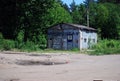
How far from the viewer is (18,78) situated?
1612 cm

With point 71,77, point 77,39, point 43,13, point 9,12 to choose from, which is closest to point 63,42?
point 77,39

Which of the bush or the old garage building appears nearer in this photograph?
the bush

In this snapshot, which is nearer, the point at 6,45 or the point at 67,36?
the point at 6,45

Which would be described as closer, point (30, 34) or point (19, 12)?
point (19, 12)

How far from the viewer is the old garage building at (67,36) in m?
53.1

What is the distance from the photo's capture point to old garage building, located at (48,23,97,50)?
5309 centimetres

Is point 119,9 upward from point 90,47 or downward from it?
upward

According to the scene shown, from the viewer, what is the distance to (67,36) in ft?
177

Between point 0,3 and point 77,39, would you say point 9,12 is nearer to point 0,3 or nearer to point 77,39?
point 0,3

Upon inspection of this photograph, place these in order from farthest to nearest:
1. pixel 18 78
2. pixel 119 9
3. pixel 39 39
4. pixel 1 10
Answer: pixel 119 9, pixel 39 39, pixel 1 10, pixel 18 78

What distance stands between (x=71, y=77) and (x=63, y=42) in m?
37.8

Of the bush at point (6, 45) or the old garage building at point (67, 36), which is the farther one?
the old garage building at point (67, 36)

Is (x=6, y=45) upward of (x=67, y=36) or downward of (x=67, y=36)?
downward

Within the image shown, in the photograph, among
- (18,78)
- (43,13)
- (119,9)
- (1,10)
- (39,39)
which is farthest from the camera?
(119,9)
